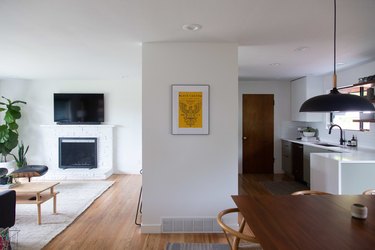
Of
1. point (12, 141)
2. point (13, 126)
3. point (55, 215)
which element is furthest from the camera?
point (13, 126)

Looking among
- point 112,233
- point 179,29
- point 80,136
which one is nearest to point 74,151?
point 80,136

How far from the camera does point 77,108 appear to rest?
238 inches

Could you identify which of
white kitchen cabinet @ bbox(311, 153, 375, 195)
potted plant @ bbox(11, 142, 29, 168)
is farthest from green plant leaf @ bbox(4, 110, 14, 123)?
white kitchen cabinet @ bbox(311, 153, 375, 195)

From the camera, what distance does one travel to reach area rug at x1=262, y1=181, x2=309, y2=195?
4.66 meters

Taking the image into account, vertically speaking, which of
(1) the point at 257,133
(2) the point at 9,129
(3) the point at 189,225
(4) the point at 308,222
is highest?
(2) the point at 9,129

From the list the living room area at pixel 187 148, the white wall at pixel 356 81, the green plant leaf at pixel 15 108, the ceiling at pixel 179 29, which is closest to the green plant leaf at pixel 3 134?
the green plant leaf at pixel 15 108

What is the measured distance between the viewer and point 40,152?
6.16m

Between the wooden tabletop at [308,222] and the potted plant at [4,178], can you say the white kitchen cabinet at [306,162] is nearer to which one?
the wooden tabletop at [308,222]

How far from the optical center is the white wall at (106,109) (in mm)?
6129

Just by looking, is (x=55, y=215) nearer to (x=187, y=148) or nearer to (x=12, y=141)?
(x=187, y=148)

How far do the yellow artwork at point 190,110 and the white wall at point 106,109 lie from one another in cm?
340

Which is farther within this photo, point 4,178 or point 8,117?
point 8,117

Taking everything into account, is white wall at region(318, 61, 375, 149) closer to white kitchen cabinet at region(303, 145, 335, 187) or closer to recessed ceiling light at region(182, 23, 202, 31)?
white kitchen cabinet at region(303, 145, 335, 187)

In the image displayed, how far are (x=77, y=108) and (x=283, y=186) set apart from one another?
513 centimetres
